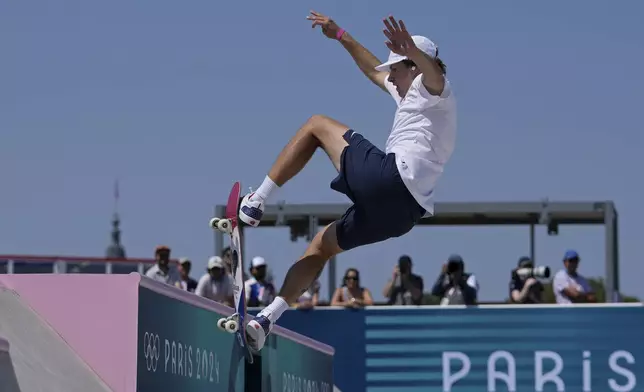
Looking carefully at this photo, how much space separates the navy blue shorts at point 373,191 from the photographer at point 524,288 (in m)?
8.54

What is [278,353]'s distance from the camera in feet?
29.6

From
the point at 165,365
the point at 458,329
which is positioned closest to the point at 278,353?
the point at 165,365

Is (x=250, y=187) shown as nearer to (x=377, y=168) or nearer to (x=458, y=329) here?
(x=377, y=168)

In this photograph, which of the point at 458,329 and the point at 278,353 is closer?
the point at 278,353

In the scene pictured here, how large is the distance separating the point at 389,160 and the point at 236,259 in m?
1.22

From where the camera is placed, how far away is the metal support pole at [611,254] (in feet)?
55.4

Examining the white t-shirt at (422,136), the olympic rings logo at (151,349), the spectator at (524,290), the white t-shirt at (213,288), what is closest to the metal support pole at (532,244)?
the spectator at (524,290)

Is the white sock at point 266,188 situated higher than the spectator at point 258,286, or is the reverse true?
the white sock at point 266,188

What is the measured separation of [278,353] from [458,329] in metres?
7.09

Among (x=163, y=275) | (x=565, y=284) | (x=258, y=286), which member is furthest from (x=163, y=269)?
(x=565, y=284)

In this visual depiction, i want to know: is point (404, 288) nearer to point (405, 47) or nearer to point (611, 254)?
point (611, 254)

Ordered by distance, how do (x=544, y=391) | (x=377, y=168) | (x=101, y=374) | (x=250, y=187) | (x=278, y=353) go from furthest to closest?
(x=544, y=391) → (x=278, y=353) → (x=250, y=187) → (x=377, y=168) → (x=101, y=374)

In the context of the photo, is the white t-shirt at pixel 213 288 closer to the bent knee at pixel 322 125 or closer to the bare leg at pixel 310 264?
the bare leg at pixel 310 264

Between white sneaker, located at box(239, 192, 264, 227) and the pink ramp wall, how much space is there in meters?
2.05
